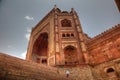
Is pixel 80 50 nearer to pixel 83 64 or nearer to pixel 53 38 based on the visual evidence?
pixel 83 64

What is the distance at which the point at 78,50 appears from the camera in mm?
17312

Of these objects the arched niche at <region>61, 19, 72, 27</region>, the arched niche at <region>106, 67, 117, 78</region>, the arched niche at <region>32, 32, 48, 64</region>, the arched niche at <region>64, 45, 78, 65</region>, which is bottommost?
the arched niche at <region>106, 67, 117, 78</region>

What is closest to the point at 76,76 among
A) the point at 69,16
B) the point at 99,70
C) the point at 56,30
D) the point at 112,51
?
the point at 99,70

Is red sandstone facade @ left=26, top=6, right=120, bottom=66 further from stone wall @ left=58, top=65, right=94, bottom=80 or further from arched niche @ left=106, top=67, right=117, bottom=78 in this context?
arched niche @ left=106, top=67, right=117, bottom=78

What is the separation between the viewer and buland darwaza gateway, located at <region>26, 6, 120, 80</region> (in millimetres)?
14344

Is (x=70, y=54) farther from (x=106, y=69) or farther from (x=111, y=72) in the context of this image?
(x=111, y=72)

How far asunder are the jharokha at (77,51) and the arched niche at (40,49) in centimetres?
29

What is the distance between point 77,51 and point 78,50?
215 mm

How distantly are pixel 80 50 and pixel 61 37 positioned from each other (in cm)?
388

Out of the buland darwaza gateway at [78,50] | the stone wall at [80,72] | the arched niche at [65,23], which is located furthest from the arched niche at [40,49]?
the stone wall at [80,72]

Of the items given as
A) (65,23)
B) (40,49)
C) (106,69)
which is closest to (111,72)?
(106,69)

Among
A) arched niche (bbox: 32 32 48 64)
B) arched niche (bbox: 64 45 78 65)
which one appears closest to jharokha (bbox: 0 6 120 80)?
arched niche (bbox: 64 45 78 65)

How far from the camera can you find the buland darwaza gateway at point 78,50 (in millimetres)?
14344

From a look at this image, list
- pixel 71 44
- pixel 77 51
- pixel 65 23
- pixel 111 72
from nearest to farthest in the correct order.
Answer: pixel 111 72, pixel 77 51, pixel 71 44, pixel 65 23
